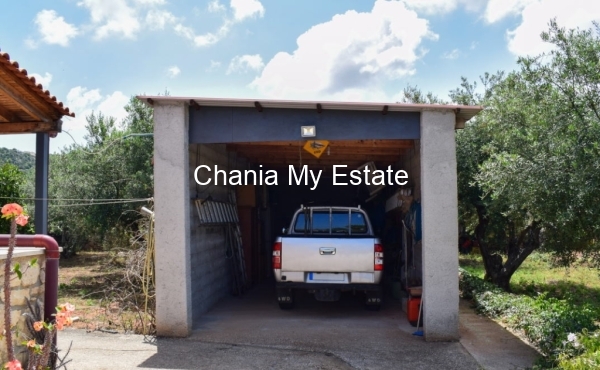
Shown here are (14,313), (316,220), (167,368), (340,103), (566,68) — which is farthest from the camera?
(316,220)

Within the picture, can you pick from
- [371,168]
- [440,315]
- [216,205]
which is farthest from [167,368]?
[371,168]

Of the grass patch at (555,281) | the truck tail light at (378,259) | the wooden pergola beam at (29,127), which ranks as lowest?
the grass patch at (555,281)

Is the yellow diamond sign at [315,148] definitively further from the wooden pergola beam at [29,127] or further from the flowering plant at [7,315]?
the flowering plant at [7,315]

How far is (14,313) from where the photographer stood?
495 cm

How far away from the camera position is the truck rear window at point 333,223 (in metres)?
10.4

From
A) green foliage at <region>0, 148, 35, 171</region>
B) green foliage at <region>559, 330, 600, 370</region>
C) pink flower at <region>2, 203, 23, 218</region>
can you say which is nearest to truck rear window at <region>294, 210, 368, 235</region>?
green foliage at <region>559, 330, 600, 370</region>

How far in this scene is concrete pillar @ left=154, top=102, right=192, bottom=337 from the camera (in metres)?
7.92

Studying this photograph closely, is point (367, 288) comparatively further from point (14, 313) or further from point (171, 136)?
point (14, 313)

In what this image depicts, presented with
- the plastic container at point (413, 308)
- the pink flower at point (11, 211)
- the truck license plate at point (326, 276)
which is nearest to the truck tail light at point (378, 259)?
the truck license plate at point (326, 276)

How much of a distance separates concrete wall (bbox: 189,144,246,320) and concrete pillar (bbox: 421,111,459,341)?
356 centimetres

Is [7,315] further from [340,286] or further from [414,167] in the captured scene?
[414,167]

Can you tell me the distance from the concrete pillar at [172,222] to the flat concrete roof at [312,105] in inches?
7.8

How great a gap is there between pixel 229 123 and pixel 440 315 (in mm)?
3959

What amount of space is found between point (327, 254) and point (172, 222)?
270 cm
